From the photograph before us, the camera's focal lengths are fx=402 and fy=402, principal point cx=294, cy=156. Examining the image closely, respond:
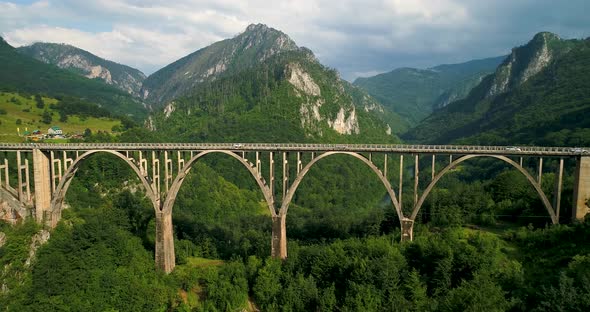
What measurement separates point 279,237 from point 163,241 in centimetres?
1317

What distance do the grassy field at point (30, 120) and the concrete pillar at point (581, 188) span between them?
309 feet

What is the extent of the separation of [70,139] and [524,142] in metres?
119

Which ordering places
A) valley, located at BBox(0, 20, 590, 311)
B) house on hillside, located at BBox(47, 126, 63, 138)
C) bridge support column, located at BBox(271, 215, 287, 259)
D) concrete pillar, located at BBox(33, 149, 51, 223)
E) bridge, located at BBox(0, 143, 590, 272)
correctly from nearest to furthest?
1. valley, located at BBox(0, 20, 590, 311)
2. bridge, located at BBox(0, 143, 590, 272)
3. bridge support column, located at BBox(271, 215, 287, 259)
4. concrete pillar, located at BBox(33, 149, 51, 223)
5. house on hillside, located at BBox(47, 126, 63, 138)

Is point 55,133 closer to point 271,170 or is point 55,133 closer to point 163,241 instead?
point 163,241

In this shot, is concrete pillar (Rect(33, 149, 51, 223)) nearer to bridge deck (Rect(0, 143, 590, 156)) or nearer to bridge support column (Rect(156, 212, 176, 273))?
bridge deck (Rect(0, 143, 590, 156))

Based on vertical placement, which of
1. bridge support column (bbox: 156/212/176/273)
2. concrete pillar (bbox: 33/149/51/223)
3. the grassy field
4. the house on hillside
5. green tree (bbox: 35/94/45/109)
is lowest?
bridge support column (bbox: 156/212/176/273)

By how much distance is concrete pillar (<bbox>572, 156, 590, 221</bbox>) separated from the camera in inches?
1441

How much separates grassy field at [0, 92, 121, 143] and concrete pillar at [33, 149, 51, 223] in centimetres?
4365

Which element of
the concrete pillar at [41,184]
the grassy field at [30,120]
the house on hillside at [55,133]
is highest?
the grassy field at [30,120]

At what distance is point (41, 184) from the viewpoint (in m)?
47.5

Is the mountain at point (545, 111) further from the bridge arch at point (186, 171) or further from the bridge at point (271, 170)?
the bridge arch at point (186, 171)

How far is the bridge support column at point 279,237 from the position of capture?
4297cm

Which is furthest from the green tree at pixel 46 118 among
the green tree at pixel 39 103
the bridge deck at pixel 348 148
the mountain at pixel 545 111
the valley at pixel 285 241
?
the mountain at pixel 545 111

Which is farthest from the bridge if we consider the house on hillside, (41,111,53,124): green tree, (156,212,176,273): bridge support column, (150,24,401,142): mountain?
(150,24,401,142): mountain
